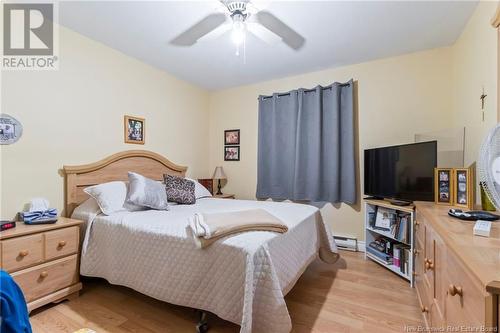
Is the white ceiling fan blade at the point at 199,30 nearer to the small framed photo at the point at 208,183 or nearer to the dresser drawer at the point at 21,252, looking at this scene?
the small framed photo at the point at 208,183

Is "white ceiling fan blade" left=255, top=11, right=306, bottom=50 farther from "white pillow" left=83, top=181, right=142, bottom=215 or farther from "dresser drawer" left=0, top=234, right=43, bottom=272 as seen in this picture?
"dresser drawer" left=0, top=234, right=43, bottom=272

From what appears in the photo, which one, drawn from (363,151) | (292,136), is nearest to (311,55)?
(292,136)

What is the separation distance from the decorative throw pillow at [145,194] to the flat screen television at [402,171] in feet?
7.78

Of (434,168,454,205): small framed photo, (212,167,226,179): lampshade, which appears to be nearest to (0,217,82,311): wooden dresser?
(212,167,226,179): lampshade

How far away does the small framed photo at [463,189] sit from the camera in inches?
69.8

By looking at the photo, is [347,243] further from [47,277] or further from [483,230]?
[47,277]

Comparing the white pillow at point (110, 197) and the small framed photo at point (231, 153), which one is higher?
the small framed photo at point (231, 153)

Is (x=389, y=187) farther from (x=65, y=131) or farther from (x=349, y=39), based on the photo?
(x=65, y=131)

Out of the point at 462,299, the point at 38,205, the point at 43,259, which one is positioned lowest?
the point at 43,259

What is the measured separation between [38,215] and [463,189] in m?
3.32

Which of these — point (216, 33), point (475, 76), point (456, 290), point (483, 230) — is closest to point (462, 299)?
point (456, 290)

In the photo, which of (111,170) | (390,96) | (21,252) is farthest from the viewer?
(390,96)

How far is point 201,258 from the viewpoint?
1.53m

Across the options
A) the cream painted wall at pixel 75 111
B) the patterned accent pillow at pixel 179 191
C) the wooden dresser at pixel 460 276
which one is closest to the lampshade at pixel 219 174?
the cream painted wall at pixel 75 111
